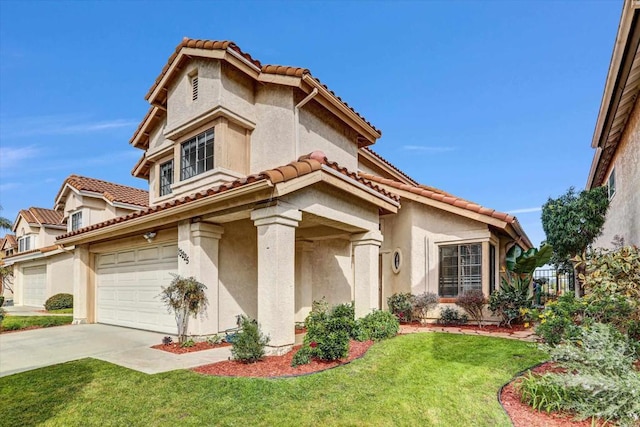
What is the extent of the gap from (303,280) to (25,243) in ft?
93.9

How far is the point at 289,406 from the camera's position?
5.09 meters

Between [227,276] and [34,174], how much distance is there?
1634cm

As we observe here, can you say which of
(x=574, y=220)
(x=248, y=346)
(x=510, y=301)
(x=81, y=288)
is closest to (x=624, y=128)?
(x=510, y=301)

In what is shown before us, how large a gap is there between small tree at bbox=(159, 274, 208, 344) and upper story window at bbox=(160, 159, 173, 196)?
617cm

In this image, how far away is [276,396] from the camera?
17.7 ft

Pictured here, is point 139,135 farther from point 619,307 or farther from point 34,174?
point 619,307

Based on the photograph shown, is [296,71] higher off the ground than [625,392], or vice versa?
[296,71]

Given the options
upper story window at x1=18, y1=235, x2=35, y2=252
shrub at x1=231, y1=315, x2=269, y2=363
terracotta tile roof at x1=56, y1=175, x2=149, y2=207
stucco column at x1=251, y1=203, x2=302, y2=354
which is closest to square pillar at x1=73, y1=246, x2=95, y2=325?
terracotta tile roof at x1=56, y1=175, x2=149, y2=207

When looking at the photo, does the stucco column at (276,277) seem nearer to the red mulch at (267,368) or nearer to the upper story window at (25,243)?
the red mulch at (267,368)

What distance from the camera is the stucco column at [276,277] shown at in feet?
24.5

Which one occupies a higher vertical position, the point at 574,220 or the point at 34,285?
the point at 574,220

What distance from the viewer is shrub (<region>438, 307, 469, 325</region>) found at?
472 inches

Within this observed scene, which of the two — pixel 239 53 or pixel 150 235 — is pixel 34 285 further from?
pixel 239 53

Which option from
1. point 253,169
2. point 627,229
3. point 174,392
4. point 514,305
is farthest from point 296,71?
point 627,229
